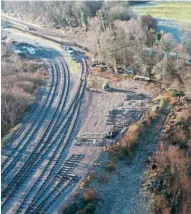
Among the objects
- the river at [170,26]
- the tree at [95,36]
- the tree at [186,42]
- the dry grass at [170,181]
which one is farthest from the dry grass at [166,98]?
the river at [170,26]

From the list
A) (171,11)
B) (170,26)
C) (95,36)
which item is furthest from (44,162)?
(171,11)

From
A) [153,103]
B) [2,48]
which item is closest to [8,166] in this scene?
[153,103]

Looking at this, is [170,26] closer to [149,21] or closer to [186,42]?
[149,21]

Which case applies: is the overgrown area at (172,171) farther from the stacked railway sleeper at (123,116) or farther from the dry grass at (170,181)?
the stacked railway sleeper at (123,116)

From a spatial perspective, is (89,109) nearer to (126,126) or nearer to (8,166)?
(126,126)

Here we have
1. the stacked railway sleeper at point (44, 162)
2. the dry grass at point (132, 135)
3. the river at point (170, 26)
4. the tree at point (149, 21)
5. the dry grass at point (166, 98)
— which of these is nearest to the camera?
the stacked railway sleeper at point (44, 162)
